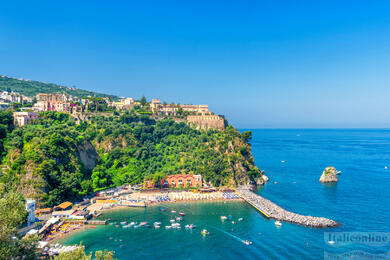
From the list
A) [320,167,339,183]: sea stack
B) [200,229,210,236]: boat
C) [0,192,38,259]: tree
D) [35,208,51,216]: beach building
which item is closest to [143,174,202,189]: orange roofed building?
[35,208,51,216]: beach building

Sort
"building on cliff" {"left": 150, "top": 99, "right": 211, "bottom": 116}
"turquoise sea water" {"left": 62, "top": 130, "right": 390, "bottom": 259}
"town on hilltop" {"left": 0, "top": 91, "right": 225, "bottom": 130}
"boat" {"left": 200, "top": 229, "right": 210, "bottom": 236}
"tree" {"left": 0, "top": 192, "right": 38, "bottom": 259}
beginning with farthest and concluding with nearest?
"building on cliff" {"left": 150, "top": 99, "right": 211, "bottom": 116}
"town on hilltop" {"left": 0, "top": 91, "right": 225, "bottom": 130}
"boat" {"left": 200, "top": 229, "right": 210, "bottom": 236}
"turquoise sea water" {"left": 62, "top": 130, "right": 390, "bottom": 259}
"tree" {"left": 0, "top": 192, "right": 38, "bottom": 259}

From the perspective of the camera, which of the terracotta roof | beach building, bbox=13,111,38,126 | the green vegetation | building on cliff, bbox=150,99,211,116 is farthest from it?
building on cliff, bbox=150,99,211,116

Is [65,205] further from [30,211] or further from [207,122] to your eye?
[207,122]

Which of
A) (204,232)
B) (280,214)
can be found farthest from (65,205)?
(280,214)

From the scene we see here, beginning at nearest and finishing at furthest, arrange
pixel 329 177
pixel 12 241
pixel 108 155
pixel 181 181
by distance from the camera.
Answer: pixel 12 241 < pixel 181 181 < pixel 108 155 < pixel 329 177

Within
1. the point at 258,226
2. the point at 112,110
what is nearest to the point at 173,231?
the point at 258,226

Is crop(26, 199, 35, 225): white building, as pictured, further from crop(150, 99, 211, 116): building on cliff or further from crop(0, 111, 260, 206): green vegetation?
crop(150, 99, 211, 116): building on cliff
